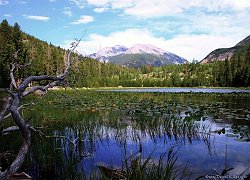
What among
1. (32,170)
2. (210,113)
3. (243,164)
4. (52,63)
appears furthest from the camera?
(52,63)

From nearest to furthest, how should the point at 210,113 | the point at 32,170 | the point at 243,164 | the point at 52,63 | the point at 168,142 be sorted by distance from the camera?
Answer: the point at 32,170 → the point at 243,164 → the point at 168,142 → the point at 210,113 → the point at 52,63

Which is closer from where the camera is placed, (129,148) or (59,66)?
(129,148)

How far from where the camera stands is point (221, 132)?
15961 mm

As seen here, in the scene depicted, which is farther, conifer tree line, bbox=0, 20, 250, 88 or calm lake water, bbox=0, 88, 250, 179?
conifer tree line, bbox=0, 20, 250, 88

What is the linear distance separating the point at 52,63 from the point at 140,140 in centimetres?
10314

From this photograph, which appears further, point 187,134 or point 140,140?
point 187,134

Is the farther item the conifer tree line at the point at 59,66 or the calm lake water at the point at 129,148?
the conifer tree line at the point at 59,66

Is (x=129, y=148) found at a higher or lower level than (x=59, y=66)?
lower

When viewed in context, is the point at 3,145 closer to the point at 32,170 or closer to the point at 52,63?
the point at 32,170

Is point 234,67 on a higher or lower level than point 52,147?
higher

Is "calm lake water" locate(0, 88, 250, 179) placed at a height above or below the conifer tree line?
below

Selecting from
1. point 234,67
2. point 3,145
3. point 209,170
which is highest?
point 234,67

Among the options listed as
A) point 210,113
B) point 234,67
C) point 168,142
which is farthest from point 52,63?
point 168,142

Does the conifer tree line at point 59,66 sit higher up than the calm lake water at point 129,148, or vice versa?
the conifer tree line at point 59,66
